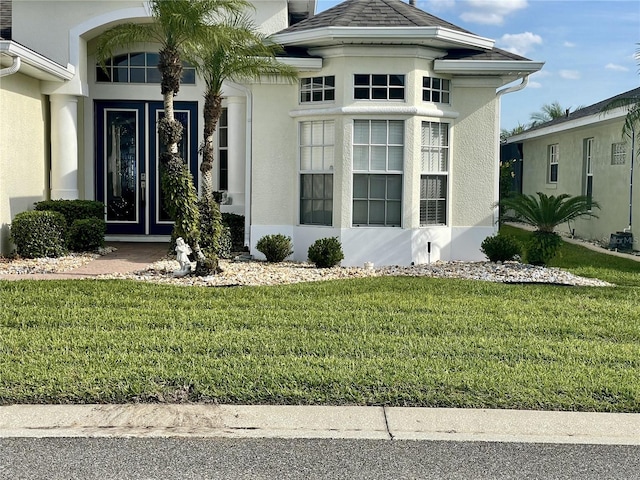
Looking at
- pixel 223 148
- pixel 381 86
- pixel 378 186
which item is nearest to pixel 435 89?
pixel 381 86

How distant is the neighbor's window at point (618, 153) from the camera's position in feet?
54.2

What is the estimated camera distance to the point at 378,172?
A: 1217cm

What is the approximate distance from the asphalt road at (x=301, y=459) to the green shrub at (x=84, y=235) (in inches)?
Answer: 343

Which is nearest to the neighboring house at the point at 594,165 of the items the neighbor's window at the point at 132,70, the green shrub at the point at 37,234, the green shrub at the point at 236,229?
the green shrub at the point at 236,229

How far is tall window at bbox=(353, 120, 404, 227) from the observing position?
12117 millimetres

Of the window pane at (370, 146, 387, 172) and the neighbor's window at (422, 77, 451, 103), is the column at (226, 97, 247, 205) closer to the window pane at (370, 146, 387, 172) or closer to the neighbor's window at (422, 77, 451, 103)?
the window pane at (370, 146, 387, 172)

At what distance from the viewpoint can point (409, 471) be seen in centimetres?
446

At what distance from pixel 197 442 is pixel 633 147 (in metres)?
13.6

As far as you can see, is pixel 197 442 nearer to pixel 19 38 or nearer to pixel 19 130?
pixel 19 130

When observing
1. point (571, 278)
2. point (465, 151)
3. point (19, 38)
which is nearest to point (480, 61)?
point (465, 151)

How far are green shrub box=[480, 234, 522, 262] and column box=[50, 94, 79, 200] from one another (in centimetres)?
821

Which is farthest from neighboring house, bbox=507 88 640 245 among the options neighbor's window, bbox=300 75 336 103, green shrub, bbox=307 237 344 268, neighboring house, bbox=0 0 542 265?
green shrub, bbox=307 237 344 268

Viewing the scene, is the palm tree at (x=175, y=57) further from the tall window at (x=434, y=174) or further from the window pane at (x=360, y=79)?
the tall window at (x=434, y=174)

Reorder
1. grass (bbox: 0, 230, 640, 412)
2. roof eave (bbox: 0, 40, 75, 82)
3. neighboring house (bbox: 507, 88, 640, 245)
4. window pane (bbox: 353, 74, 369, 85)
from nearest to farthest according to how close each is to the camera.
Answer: grass (bbox: 0, 230, 640, 412) → roof eave (bbox: 0, 40, 75, 82) → window pane (bbox: 353, 74, 369, 85) → neighboring house (bbox: 507, 88, 640, 245)
